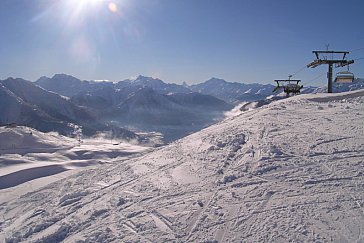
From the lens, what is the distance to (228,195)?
7.75 m

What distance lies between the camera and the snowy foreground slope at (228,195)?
249 inches

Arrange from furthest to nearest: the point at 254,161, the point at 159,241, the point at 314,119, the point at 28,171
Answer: the point at 28,171
the point at 314,119
the point at 254,161
the point at 159,241

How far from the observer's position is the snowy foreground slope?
633 centimetres

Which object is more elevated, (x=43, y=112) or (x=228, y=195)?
(x=228, y=195)

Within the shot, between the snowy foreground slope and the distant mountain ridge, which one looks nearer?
the snowy foreground slope

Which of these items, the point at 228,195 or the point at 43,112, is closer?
the point at 228,195

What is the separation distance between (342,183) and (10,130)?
49372 mm

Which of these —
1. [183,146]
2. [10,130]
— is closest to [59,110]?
[10,130]

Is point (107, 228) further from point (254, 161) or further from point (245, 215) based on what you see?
point (254, 161)

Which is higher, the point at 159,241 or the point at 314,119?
the point at 314,119

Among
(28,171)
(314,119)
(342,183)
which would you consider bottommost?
(28,171)

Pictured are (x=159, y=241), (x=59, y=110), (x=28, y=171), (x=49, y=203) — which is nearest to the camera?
(x=159, y=241)

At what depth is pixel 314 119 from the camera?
1303 centimetres

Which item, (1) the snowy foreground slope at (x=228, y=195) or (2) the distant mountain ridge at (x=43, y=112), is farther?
(2) the distant mountain ridge at (x=43, y=112)
